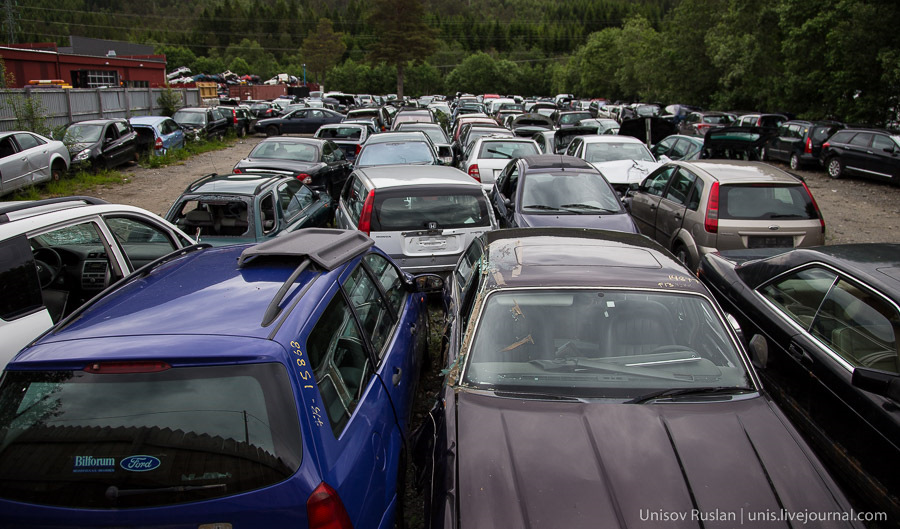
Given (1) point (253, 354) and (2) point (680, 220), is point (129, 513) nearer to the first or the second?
(1) point (253, 354)

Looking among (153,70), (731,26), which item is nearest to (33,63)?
(153,70)

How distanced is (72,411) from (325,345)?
104cm

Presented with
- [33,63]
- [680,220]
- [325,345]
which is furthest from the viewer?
[33,63]

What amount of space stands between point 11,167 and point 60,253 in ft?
39.0

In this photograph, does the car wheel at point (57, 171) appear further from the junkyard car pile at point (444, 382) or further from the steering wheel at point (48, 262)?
the steering wheel at point (48, 262)

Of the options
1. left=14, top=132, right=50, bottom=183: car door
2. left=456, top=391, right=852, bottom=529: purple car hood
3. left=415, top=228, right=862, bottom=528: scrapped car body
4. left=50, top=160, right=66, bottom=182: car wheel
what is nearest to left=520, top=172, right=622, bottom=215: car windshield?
left=415, top=228, right=862, bottom=528: scrapped car body

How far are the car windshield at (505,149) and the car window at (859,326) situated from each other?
32.0 feet

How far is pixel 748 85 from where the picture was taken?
36.5m

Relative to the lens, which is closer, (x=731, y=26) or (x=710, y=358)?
(x=710, y=358)

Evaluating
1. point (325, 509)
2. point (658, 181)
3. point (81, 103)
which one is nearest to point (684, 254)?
point (658, 181)

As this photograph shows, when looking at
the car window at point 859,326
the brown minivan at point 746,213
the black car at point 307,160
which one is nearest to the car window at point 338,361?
the car window at point 859,326

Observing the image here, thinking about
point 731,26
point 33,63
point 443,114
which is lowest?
point 443,114

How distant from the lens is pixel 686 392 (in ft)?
10.8

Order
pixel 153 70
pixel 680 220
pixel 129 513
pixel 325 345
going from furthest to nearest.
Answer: pixel 153 70, pixel 680 220, pixel 325 345, pixel 129 513
